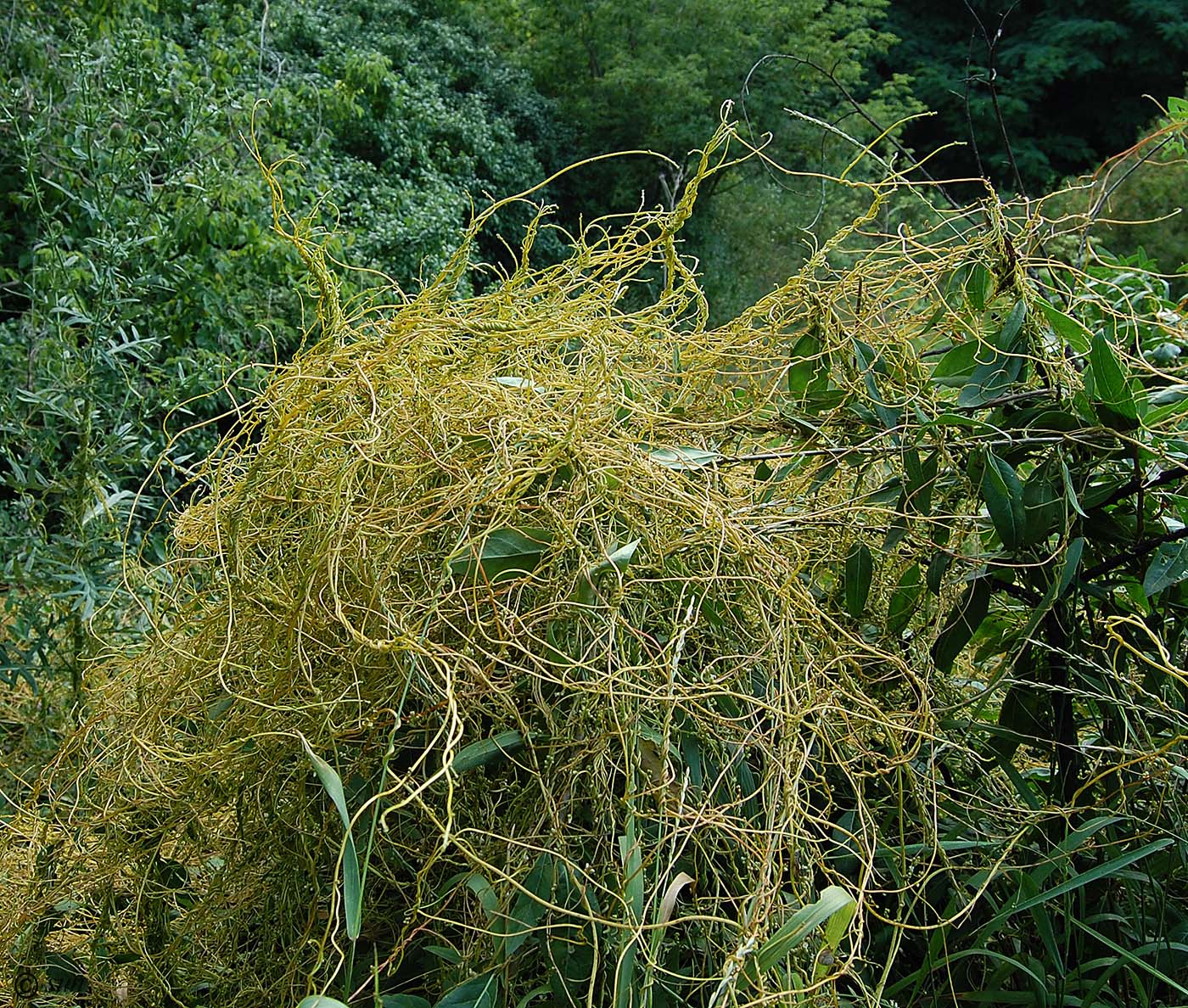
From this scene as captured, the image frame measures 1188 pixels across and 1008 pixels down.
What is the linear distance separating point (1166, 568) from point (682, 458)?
407mm

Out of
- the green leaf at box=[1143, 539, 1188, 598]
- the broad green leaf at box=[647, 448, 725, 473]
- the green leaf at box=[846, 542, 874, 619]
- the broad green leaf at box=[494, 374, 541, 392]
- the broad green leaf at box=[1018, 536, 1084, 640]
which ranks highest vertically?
Result: the broad green leaf at box=[494, 374, 541, 392]

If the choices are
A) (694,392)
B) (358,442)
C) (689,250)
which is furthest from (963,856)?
(689,250)

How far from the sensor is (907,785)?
2.95ft

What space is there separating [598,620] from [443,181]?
7051 mm

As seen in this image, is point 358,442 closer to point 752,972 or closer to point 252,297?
point 752,972

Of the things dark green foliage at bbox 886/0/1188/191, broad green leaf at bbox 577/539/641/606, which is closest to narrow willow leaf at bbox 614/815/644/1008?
broad green leaf at bbox 577/539/641/606

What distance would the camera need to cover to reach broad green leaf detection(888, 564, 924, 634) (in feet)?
3.17

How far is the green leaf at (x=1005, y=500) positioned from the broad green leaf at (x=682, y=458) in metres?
0.22

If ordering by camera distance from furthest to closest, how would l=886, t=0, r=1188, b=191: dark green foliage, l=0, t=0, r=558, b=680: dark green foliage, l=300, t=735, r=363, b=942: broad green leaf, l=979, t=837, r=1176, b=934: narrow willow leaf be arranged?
l=886, t=0, r=1188, b=191: dark green foliage < l=0, t=0, r=558, b=680: dark green foliage < l=979, t=837, r=1176, b=934: narrow willow leaf < l=300, t=735, r=363, b=942: broad green leaf

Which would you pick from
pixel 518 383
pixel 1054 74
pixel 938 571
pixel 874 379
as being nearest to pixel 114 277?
pixel 518 383

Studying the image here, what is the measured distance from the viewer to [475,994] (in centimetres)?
68

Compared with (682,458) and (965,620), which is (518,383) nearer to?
(682,458)

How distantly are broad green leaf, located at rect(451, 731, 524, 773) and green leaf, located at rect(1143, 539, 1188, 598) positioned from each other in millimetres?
523

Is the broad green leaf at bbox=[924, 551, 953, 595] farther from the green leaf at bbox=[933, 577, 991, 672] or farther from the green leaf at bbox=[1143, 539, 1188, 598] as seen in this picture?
the green leaf at bbox=[1143, 539, 1188, 598]
